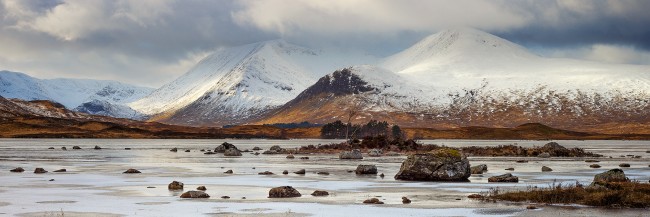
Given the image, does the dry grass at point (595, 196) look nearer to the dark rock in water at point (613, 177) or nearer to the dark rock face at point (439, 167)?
the dark rock in water at point (613, 177)

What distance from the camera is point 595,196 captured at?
36344 mm

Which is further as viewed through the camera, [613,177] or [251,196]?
[613,177]

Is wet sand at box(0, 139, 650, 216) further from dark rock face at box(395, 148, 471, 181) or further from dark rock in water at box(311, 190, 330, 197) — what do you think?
dark rock face at box(395, 148, 471, 181)

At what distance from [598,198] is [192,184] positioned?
2402cm

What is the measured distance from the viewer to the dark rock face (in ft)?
175

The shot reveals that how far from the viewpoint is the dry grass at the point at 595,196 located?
35344 mm

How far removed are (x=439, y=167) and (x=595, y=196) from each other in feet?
57.9

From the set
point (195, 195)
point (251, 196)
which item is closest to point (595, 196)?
point (251, 196)

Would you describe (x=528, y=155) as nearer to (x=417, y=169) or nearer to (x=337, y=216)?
(x=417, y=169)

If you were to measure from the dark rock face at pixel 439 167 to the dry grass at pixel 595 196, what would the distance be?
1179 centimetres

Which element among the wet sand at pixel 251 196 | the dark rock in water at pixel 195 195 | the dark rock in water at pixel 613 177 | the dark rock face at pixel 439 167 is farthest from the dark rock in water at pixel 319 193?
the dark rock in water at pixel 613 177

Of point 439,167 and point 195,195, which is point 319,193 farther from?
point 439,167

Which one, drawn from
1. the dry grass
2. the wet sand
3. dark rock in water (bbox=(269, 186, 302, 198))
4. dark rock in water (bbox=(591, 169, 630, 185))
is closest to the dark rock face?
the wet sand

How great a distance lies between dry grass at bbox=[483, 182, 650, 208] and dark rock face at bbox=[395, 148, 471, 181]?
38.7 feet
